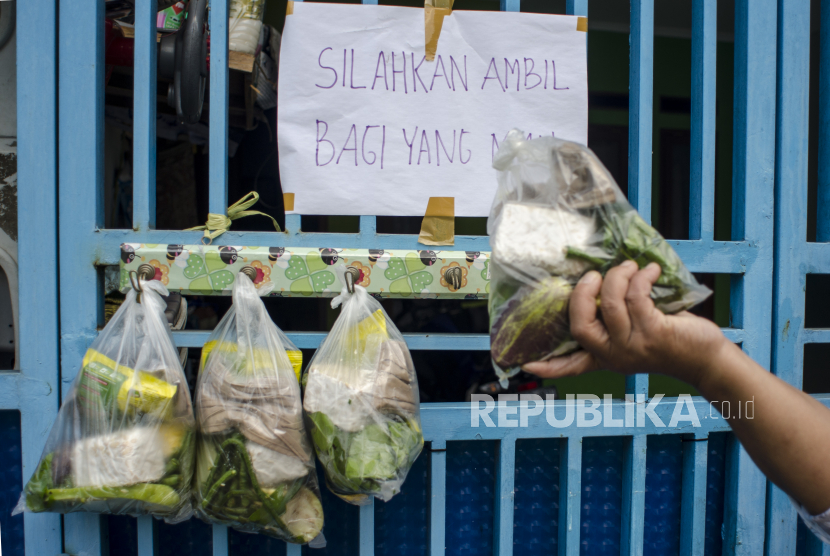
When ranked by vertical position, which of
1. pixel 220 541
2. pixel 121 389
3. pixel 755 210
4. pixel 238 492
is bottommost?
pixel 220 541

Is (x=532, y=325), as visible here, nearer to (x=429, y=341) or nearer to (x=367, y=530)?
(x=429, y=341)

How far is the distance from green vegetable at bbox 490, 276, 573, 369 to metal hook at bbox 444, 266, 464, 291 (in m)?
0.40

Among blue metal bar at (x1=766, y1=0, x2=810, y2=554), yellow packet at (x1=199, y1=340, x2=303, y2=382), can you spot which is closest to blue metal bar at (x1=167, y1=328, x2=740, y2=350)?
yellow packet at (x1=199, y1=340, x2=303, y2=382)

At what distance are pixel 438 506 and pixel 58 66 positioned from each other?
1.48 meters

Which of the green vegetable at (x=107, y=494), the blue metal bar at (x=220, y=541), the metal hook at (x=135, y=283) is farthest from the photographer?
the blue metal bar at (x=220, y=541)

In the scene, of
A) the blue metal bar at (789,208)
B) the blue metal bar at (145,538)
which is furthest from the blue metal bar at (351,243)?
the blue metal bar at (145,538)

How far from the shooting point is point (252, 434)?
100cm

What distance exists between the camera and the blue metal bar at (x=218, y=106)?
1.22 m

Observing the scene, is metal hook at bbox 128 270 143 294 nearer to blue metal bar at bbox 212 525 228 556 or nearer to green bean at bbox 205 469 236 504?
green bean at bbox 205 469 236 504

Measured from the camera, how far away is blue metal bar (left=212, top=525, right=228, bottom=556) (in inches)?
47.4

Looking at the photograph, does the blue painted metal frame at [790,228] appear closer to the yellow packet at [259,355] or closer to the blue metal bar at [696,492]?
the blue metal bar at [696,492]

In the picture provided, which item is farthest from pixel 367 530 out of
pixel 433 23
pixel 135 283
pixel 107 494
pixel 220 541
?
pixel 433 23

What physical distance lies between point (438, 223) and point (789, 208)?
1008 millimetres

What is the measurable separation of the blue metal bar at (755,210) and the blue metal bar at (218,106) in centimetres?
142
